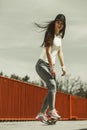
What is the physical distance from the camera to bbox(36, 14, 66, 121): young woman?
7124mm

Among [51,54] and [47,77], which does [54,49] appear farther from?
[47,77]

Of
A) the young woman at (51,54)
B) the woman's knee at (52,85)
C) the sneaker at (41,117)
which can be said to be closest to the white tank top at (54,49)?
the young woman at (51,54)

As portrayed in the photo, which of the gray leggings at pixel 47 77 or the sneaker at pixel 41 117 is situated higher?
the gray leggings at pixel 47 77

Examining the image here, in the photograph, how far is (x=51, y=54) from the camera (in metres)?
7.32

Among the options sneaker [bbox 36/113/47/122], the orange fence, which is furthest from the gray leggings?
the orange fence

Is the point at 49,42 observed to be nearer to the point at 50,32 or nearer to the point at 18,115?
the point at 50,32

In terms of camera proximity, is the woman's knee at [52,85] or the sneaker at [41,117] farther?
the sneaker at [41,117]

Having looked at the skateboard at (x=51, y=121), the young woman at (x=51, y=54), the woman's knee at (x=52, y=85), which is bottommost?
the skateboard at (x=51, y=121)

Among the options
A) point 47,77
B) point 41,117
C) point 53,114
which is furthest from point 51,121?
point 47,77

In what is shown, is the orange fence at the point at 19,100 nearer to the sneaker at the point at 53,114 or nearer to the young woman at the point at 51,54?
the sneaker at the point at 53,114

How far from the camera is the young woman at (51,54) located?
712cm

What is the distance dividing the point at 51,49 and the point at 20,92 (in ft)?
30.8

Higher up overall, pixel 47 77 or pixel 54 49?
pixel 54 49

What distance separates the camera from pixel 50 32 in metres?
7.15
